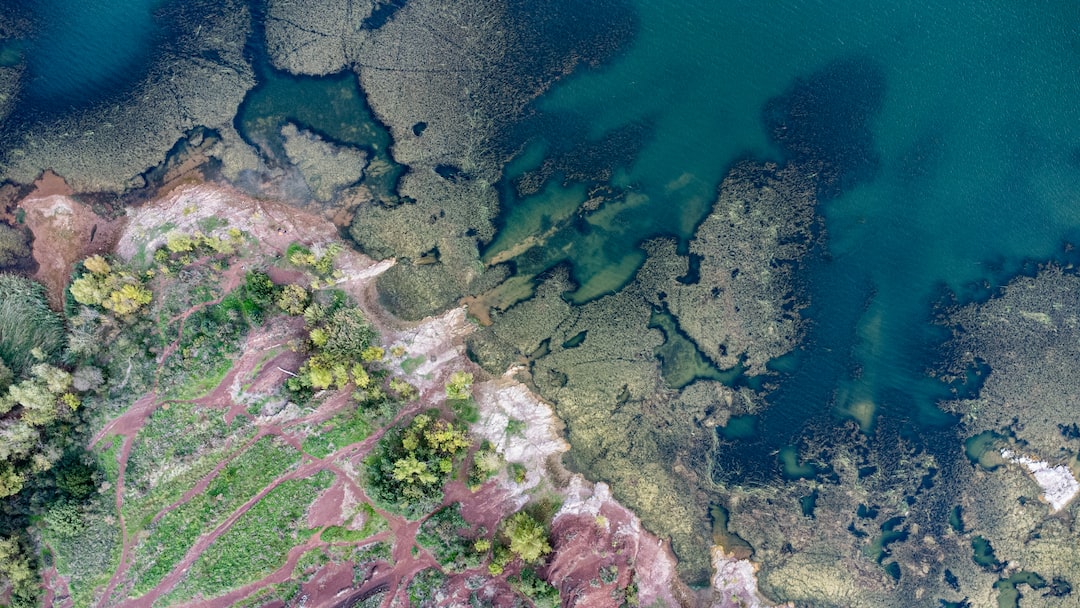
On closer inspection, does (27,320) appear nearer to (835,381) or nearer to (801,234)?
(801,234)

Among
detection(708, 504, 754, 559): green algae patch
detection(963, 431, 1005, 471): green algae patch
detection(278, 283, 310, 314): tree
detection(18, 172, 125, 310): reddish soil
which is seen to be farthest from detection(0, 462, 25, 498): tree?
detection(963, 431, 1005, 471): green algae patch

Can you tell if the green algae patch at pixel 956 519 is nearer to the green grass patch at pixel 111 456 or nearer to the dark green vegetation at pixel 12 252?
the green grass patch at pixel 111 456

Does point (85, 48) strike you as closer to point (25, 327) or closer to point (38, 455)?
point (25, 327)

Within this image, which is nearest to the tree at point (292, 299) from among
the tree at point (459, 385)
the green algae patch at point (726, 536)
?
the tree at point (459, 385)

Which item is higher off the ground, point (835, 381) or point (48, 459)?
point (48, 459)

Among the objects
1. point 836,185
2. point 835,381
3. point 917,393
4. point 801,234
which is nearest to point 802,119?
point 836,185

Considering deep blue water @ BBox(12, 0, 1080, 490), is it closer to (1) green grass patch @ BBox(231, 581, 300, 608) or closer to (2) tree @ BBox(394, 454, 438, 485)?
(2) tree @ BBox(394, 454, 438, 485)
